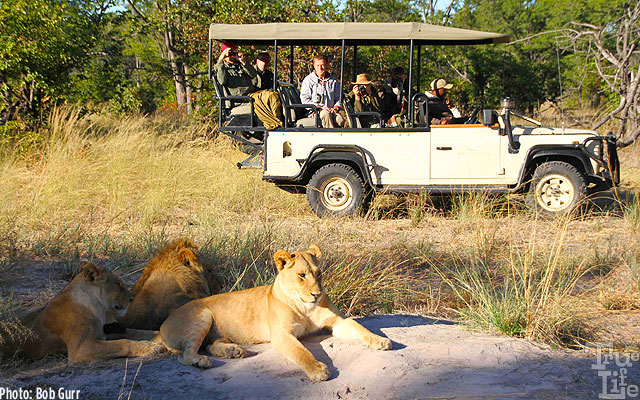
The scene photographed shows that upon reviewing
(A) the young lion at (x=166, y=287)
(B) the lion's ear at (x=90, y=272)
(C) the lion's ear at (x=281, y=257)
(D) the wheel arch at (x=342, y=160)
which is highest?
(D) the wheel arch at (x=342, y=160)

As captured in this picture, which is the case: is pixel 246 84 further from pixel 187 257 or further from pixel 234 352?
pixel 234 352

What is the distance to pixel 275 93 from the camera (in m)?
8.09

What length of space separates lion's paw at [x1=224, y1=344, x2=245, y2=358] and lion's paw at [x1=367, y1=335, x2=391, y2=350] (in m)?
0.73

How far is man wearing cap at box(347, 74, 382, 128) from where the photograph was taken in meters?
8.48

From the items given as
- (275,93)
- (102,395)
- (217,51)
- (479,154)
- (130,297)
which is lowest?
(102,395)

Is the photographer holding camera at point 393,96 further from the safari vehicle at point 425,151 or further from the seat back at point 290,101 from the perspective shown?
the seat back at point 290,101

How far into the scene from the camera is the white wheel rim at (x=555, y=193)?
26.3ft

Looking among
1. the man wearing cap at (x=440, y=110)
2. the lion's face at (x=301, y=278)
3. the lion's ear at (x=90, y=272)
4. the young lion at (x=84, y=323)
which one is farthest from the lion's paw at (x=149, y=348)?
the man wearing cap at (x=440, y=110)

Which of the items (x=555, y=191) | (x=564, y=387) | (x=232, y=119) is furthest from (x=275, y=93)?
(x=564, y=387)

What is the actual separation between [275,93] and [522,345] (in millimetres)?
5202

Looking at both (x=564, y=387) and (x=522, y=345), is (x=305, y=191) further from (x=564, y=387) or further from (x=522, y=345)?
(x=564, y=387)

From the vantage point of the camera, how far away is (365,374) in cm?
335

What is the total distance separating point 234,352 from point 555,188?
5.68m

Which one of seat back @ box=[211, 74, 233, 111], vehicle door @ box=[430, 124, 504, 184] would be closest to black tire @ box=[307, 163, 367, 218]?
vehicle door @ box=[430, 124, 504, 184]
